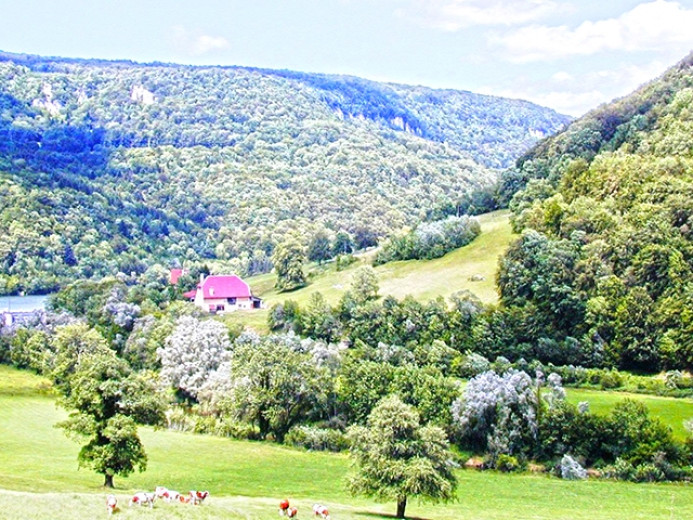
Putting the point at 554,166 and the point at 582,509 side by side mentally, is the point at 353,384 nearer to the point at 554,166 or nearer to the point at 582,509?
the point at 582,509

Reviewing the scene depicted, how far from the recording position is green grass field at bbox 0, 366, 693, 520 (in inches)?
1304

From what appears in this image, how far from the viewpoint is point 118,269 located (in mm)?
191625

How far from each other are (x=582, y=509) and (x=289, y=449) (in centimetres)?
2852

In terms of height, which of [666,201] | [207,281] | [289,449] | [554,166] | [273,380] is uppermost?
[554,166]

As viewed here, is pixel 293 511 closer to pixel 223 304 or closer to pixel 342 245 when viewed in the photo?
pixel 223 304

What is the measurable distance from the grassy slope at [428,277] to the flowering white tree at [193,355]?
16.2 meters

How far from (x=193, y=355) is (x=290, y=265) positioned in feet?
156

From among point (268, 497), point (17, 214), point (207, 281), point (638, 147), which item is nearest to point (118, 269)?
Result: point (17, 214)

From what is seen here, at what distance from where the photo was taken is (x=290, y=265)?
133875 millimetres

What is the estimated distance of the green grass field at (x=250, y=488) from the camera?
3312cm

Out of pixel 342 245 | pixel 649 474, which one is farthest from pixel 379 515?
pixel 342 245

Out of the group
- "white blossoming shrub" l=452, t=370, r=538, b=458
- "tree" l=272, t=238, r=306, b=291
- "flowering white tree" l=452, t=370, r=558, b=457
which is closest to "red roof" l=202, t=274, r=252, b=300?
"tree" l=272, t=238, r=306, b=291

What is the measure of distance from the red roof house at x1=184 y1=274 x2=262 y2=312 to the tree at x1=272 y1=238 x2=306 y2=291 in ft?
29.0

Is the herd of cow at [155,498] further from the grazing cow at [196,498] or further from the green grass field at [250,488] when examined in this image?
the green grass field at [250,488]
